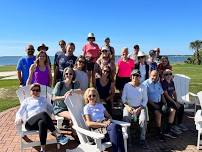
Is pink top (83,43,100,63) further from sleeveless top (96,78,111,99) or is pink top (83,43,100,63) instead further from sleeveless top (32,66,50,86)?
sleeveless top (96,78,111,99)

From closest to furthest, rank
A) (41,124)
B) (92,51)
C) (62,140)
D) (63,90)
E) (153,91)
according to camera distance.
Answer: (41,124)
(62,140)
(63,90)
(153,91)
(92,51)

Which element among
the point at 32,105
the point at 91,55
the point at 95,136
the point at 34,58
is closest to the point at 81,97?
the point at 32,105

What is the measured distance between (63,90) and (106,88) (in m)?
0.91

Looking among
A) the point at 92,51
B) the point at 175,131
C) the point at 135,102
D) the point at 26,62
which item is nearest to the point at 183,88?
the point at 175,131

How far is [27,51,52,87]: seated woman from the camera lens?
280 inches

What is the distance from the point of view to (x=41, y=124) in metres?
5.84

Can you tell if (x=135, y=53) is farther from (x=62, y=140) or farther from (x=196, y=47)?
(x=196, y=47)

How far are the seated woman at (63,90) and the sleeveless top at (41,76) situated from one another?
2.57 ft

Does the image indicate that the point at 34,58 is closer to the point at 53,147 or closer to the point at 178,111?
the point at 53,147

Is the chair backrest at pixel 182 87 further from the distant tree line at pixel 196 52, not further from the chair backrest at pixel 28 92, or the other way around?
the distant tree line at pixel 196 52

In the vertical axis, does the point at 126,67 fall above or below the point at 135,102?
above

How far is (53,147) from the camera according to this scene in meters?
6.45

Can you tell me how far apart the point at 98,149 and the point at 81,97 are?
1394 millimetres

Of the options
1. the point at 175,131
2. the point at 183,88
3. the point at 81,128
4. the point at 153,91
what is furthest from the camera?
the point at 183,88
